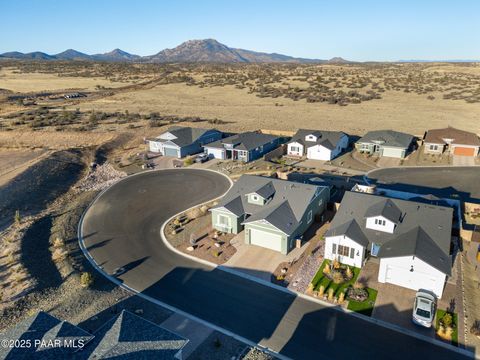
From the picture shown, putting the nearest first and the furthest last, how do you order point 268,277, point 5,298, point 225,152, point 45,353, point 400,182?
point 45,353
point 5,298
point 268,277
point 400,182
point 225,152

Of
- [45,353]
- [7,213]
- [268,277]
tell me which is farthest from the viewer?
[7,213]

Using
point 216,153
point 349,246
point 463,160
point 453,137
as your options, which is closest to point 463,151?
point 463,160

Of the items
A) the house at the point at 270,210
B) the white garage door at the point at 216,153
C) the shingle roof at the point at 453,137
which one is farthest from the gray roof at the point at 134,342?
the shingle roof at the point at 453,137

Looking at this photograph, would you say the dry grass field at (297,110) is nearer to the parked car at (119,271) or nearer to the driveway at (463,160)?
the driveway at (463,160)

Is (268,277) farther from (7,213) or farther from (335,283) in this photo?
(7,213)

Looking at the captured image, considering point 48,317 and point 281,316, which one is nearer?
point 48,317

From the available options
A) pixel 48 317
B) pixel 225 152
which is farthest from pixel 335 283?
pixel 225 152
